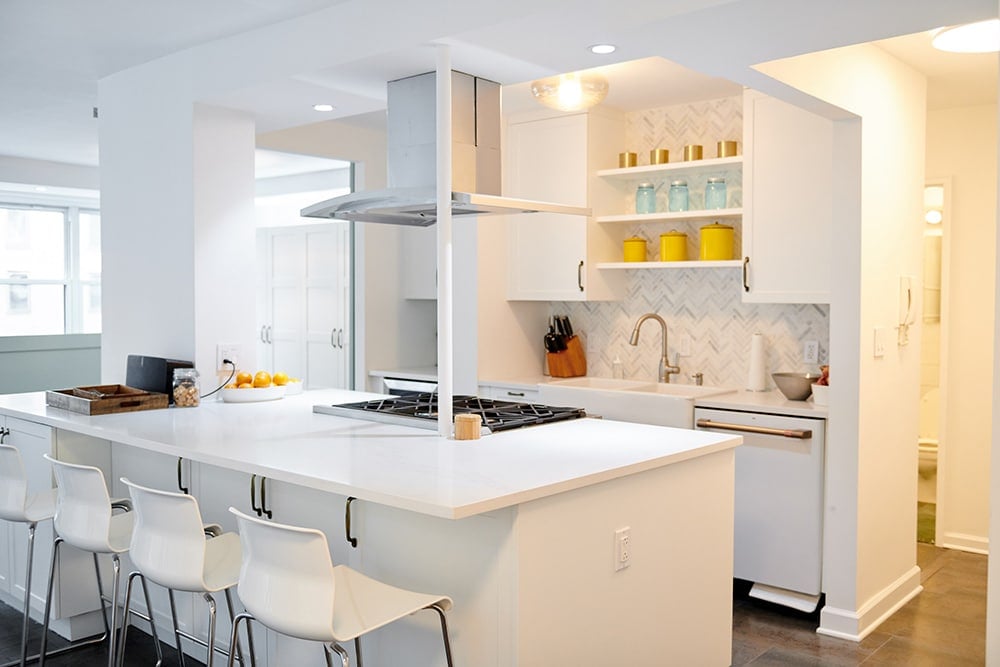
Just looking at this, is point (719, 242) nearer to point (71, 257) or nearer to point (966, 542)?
point (966, 542)

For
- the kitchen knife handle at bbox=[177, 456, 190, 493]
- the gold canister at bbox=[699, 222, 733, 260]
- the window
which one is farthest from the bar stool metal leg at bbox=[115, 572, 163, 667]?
the window

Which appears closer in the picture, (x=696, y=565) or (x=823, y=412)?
(x=696, y=565)

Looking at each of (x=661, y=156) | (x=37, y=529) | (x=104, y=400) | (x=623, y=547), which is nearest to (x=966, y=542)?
(x=661, y=156)

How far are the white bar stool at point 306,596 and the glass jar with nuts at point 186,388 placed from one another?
166 centimetres

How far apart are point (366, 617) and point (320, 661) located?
69 centimetres

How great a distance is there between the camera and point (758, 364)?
443 centimetres

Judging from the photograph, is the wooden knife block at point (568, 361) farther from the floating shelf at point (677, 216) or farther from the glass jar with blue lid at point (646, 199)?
the glass jar with blue lid at point (646, 199)

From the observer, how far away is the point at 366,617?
203 centimetres

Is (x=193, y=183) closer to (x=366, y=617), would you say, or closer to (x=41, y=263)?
(x=366, y=617)

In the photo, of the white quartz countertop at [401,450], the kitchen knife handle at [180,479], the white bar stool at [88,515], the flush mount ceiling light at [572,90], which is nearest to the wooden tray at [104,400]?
the white quartz countertop at [401,450]

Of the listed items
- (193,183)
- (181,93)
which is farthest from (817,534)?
(181,93)

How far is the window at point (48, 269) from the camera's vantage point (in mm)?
8875

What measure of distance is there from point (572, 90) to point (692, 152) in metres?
1.28

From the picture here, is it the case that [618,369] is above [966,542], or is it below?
above
